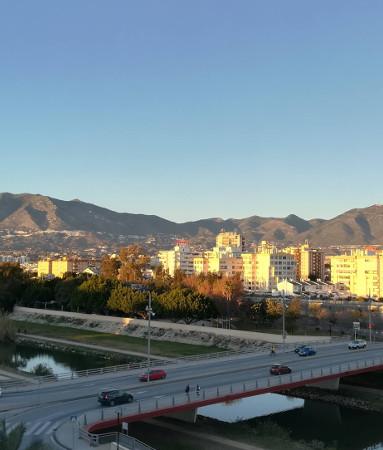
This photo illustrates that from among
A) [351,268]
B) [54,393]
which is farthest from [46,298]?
[351,268]

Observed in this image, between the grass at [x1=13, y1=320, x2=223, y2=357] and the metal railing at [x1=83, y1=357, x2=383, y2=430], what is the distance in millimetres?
29867

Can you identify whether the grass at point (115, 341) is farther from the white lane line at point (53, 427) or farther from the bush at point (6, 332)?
the white lane line at point (53, 427)

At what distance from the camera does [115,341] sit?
305 ft

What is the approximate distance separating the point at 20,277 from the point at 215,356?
79.1 meters

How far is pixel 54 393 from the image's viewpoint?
4475cm

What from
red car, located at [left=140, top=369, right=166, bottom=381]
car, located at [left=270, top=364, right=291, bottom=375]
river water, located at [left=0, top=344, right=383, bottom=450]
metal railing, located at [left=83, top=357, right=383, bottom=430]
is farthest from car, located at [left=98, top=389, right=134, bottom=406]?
car, located at [left=270, top=364, right=291, bottom=375]

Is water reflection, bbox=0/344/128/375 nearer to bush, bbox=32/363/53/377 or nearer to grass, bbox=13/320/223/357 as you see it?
bush, bbox=32/363/53/377

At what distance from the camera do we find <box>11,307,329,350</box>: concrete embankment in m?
82.3

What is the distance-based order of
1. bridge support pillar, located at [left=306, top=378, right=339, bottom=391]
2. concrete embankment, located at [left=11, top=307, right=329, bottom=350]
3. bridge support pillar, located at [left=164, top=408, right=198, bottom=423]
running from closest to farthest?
bridge support pillar, located at [left=164, top=408, right=198, bottom=423] → bridge support pillar, located at [left=306, top=378, right=339, bottom=391] → concrete embankment, located at [left=11, top=307, right=329, bottom=350]

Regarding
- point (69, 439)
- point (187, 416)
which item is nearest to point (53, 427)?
point (69, 439)

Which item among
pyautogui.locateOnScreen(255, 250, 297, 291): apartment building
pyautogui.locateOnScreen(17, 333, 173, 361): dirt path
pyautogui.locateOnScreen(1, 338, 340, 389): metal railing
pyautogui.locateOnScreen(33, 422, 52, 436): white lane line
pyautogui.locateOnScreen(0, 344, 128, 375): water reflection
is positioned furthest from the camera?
pyautogui.locateOnScreen(255, 250, 297, 291): apartment building

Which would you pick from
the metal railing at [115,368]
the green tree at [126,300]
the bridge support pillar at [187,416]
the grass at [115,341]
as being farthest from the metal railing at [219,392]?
the green tree at [126,300]

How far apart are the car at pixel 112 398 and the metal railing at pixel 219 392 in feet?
2.65

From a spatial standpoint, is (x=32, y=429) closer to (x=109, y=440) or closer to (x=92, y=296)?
(x=109, y=440)
